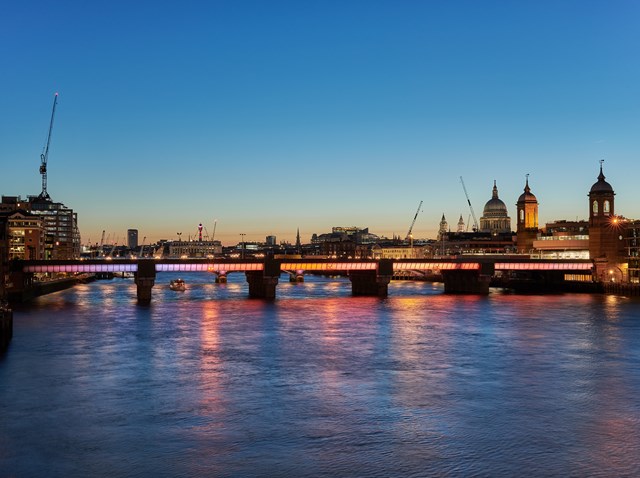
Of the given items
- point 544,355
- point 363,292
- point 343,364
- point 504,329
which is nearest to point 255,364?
point 343,364

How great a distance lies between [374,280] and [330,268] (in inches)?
355

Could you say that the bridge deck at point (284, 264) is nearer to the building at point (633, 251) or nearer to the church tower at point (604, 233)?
the church tower at point (604, 233)

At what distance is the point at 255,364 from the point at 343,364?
6.53m

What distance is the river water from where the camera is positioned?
98.7 feet

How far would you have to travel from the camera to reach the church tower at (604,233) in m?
141

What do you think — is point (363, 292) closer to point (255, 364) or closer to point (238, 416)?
point (255, 364)

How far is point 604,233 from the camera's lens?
469ft

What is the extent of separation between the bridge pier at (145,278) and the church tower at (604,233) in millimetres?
84559

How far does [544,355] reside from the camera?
5806cm

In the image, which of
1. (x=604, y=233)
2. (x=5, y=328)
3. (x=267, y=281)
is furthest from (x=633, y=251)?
(x=5, y=328)

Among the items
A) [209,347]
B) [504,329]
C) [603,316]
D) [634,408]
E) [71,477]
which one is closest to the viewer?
[71,477]

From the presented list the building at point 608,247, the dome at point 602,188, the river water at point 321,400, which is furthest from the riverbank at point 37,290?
the dome at point 602,188

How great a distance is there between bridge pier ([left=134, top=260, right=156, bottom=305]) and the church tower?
84559mm

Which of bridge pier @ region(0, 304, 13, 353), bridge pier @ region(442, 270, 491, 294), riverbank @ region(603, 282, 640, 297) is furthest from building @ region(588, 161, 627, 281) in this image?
bridge pier @ region(0, 304, 13, 353)
